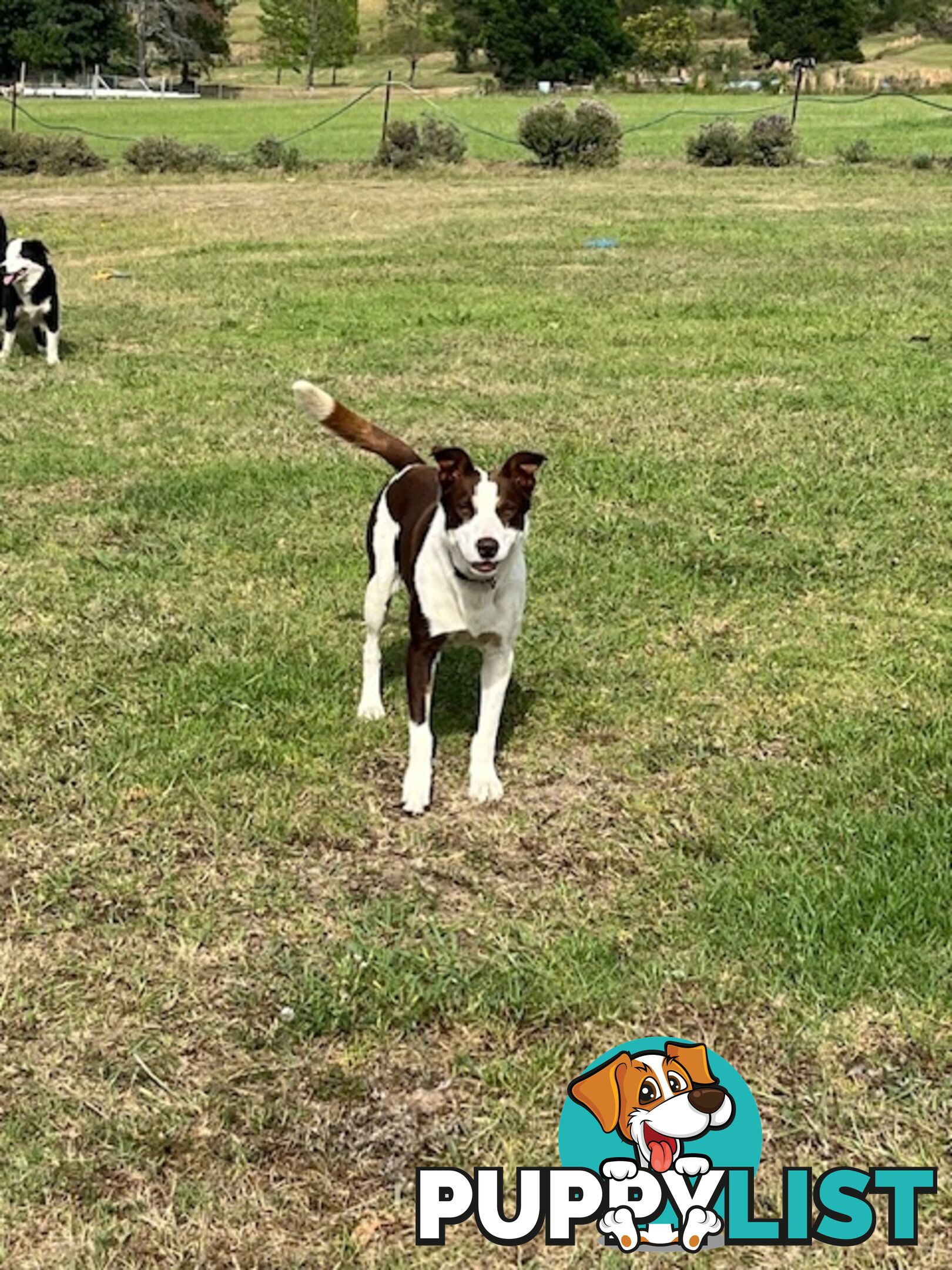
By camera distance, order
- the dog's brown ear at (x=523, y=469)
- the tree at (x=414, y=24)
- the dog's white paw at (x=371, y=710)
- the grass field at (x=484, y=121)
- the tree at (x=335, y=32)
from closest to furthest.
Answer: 1. the dog's brown ear at (x=523, y=469)
2. the dog's white paw at (x=371, y=710)
3. the grass field at (x=484, y=121)
4. the tree at (x=335, y=32)
5. the tree at (x=414, y=24)

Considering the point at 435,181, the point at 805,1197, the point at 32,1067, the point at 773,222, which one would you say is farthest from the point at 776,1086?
the point at 435,181

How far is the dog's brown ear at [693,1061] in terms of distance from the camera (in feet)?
7.90

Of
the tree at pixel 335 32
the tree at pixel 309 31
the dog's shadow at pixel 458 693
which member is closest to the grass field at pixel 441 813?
the dog's shadow at pixel 458 693

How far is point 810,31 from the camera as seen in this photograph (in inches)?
3327

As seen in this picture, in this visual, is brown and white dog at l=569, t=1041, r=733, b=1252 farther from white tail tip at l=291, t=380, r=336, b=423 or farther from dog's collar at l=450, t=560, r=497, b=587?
white tail tip at l=291, t=380, r=336, b=423

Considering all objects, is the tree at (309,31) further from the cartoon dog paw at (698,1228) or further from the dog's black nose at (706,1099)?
the cartoon dog paw at (698,1228)

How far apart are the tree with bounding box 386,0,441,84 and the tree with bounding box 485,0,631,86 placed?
1099 cm

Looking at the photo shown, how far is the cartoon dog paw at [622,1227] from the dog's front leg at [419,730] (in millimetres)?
1472

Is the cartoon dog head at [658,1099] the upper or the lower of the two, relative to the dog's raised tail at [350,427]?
lower

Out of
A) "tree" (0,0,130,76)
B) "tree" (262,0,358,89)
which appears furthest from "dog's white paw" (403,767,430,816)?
"tree" (262,0,358,89)

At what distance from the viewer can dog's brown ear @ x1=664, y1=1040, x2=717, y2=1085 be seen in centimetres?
241

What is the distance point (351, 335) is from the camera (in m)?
10.1

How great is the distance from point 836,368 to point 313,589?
517cm

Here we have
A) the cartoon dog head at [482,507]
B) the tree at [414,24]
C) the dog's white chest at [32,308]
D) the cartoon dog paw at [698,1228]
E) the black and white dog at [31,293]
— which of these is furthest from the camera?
the tree at [414,24]
